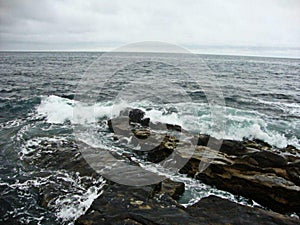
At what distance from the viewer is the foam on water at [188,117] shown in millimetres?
10430

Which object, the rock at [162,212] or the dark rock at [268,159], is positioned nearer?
the rock at [162,212]

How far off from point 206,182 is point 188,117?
263 inches

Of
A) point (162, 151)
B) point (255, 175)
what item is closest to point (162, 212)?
point (255, 175)

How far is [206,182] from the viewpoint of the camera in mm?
6582

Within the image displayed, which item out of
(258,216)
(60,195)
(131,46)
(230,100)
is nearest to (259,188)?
(258,216)

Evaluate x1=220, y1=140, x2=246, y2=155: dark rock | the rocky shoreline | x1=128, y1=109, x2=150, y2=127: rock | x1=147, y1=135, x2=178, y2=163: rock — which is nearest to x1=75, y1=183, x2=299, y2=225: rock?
the rocky shoreline

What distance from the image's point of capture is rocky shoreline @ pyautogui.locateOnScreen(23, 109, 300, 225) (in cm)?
450

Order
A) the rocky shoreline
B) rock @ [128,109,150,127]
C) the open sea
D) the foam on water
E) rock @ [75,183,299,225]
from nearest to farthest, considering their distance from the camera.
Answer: rock @ [75,183,299,225] → the rocky shoreline → the open sea → the foam on water → rock @ [128,109,150,127]

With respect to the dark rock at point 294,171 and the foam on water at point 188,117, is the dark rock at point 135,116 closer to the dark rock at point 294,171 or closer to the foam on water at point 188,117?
the foam on water at point 188,117

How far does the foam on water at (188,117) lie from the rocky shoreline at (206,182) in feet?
5.27

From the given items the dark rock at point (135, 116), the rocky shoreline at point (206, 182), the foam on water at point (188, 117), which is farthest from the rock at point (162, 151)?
the dark rock at point (135, 116)

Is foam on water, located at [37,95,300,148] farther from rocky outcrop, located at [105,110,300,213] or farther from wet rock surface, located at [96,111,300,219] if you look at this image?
wet rock surface, located at [96,111,300,219]

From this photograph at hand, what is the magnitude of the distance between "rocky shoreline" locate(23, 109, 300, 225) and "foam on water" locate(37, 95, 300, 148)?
1606 millimetres

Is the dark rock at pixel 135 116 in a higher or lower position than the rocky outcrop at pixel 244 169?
higher
